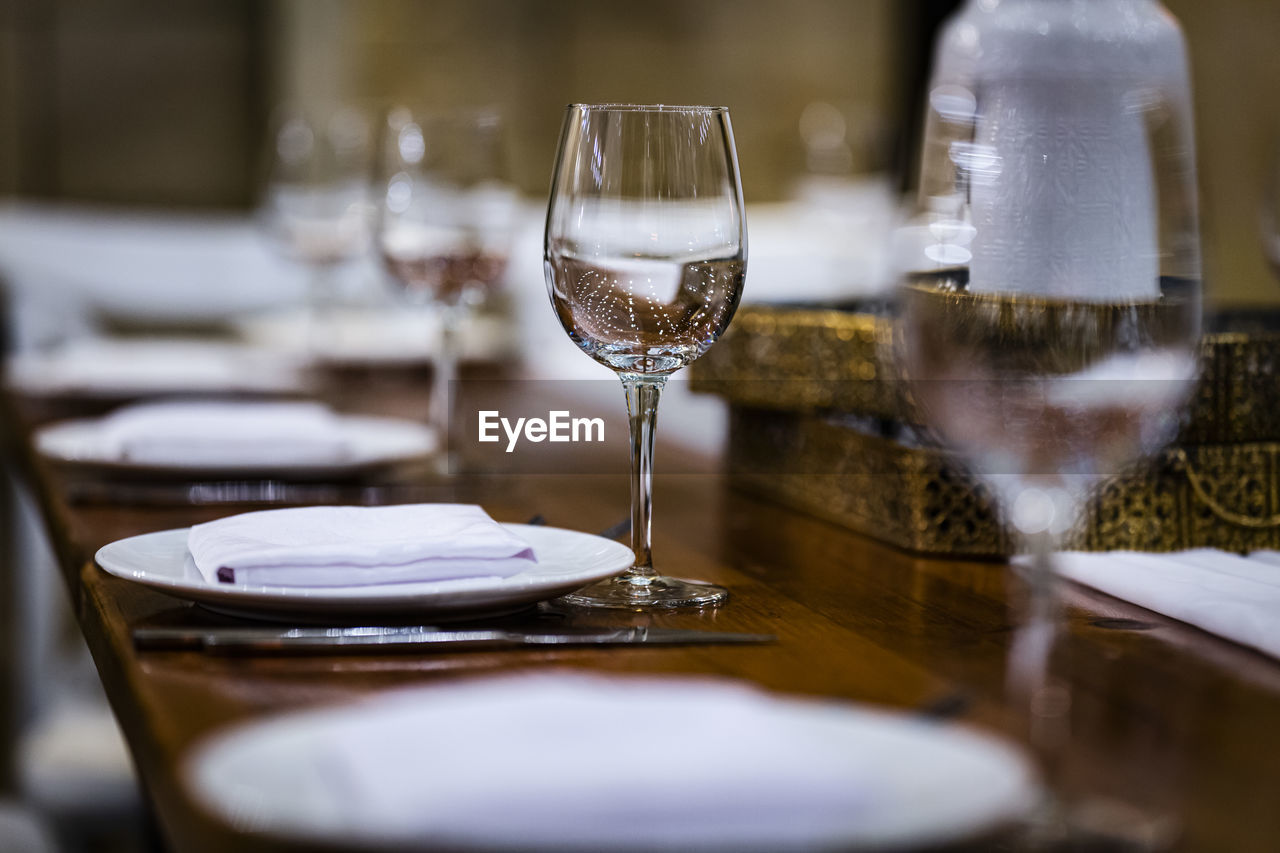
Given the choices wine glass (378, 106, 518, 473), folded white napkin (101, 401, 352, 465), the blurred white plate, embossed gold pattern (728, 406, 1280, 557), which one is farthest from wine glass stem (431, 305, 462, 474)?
embossed gold pattern (728, 406, 1280, 557)

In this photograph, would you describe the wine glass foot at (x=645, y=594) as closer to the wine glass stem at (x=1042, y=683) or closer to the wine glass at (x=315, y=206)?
the wine glass stem at (x=1042, y=683)

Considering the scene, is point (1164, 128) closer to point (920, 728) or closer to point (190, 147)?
point (920, 728)

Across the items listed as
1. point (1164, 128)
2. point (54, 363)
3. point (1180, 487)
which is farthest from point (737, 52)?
point (1164, 128)

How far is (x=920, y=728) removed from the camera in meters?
0.42

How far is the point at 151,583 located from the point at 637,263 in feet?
0.80

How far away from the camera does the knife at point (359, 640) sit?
58 cm

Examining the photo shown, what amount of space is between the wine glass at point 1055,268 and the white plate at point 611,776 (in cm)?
9

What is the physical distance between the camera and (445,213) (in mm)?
1239

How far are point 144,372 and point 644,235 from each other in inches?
41.0

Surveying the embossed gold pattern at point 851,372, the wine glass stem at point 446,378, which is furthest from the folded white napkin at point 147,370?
the embossed gold pattern at point 851,372

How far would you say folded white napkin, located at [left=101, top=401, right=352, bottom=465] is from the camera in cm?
103

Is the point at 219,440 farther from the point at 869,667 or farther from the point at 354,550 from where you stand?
the point at 869,667

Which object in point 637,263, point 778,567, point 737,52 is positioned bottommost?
point 778,567

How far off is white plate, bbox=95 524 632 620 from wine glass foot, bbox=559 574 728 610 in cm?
2
